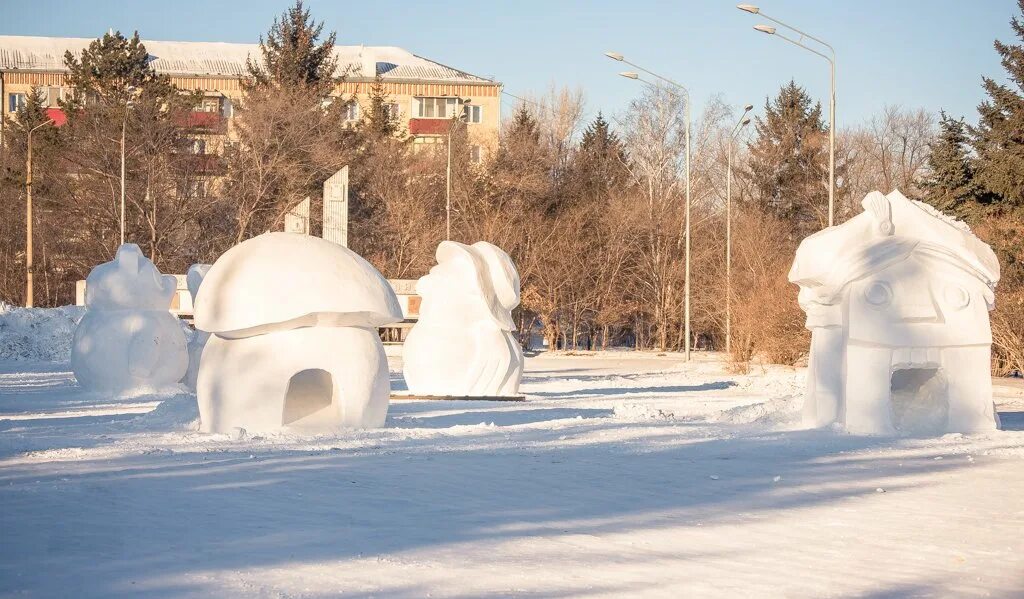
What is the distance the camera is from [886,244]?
14.3m

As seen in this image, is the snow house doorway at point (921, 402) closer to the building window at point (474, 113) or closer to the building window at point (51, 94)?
the building window at point (474, 113)

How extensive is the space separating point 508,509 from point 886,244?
701 cm

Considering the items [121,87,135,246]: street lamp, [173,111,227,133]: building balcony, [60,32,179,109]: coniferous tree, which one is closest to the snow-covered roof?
[60,32,179,109]: coniferous tree

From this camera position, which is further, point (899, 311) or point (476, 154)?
point (476, 154)

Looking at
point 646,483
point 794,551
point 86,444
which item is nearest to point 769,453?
point 646,483

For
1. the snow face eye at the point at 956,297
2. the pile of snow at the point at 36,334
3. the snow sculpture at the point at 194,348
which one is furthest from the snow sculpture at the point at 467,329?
the pile of snow at the point at 36,334

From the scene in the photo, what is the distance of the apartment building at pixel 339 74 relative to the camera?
63.9m

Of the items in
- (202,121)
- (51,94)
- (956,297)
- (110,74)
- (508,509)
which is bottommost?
(508,509)

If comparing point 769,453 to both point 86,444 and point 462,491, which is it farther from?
point 86,444

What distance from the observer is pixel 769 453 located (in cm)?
1308

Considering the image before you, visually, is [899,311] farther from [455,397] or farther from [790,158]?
[790,158]

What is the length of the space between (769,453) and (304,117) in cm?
3638

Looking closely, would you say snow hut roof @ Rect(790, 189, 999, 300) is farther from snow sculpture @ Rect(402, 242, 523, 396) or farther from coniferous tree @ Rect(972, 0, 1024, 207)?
coniferous tree @ Rect(972, 0, 1024, 207)

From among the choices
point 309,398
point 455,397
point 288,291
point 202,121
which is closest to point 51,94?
point 202,121
